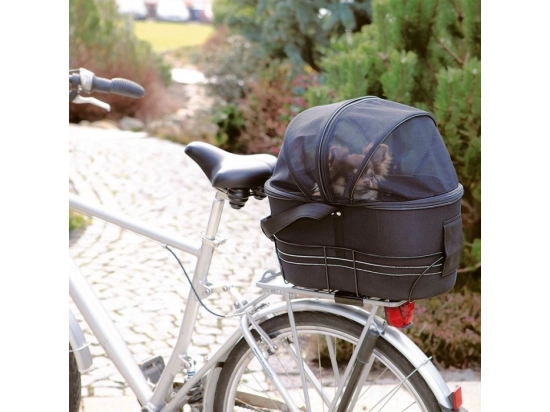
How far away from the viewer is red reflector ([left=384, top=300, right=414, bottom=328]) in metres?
1.74

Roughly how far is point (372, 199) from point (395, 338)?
41 cm

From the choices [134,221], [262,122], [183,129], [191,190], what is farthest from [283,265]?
[183,129]

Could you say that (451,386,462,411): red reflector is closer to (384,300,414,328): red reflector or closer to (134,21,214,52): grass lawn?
(384,300,414,328): red reflector

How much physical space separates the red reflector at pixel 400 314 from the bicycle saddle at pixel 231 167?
49 centimetres

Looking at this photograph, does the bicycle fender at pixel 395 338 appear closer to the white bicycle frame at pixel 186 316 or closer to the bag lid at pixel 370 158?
the white bicycle frame at pixel 186 316

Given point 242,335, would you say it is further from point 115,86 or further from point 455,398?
point 115,86

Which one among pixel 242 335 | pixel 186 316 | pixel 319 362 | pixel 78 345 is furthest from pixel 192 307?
pixel 319 362

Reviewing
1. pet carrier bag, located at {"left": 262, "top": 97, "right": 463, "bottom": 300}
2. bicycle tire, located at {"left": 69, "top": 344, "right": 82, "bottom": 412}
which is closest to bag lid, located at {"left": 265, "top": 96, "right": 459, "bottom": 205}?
pet carrier bag, located at {"left": 262, "top": 97, "right": 463, "bottom": 300}

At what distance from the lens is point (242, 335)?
202 centimetres

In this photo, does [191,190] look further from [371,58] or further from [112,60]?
[112,60]

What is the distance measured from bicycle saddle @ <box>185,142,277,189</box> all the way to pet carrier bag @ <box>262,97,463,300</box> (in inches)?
9.1

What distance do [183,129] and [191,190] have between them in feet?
11.2

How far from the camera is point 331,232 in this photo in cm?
167

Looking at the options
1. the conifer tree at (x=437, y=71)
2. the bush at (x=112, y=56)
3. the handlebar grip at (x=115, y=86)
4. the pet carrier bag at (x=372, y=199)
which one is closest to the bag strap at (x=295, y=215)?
the pet carrier bag at (x=372, y=199)
